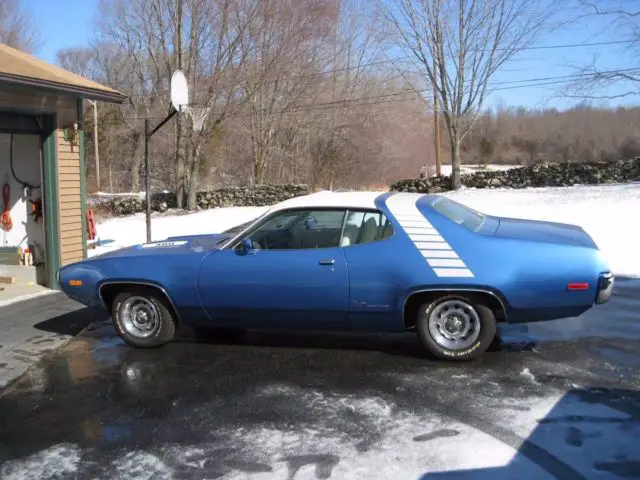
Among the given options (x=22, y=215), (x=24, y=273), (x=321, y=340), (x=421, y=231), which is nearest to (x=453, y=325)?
(x=421, y=231)

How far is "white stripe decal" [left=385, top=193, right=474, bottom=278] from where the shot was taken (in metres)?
4.93

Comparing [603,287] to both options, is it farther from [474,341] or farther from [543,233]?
[474,341]

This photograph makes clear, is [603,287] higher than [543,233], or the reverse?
[543,233]

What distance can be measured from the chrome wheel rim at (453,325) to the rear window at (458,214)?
2.32ft

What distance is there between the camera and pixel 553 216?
48.9 feet

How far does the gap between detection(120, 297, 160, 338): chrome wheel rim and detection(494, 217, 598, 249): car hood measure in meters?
3.23

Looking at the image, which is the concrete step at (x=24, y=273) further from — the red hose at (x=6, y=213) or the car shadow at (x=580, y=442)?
the car shadow at (x=580, y=442)

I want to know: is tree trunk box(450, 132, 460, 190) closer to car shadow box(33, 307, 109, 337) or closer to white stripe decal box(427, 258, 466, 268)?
car shadow box(33, 307, 109, 337)

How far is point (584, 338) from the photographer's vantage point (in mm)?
5793

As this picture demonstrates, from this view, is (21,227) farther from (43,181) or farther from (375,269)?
(375,269)

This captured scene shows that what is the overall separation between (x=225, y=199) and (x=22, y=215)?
51.9ft

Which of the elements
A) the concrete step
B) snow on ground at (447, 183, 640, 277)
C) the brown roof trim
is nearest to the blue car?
the brown roof trim

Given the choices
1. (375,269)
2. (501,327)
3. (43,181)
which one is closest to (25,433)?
(375,269)

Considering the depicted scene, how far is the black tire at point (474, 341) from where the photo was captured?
5.02m
